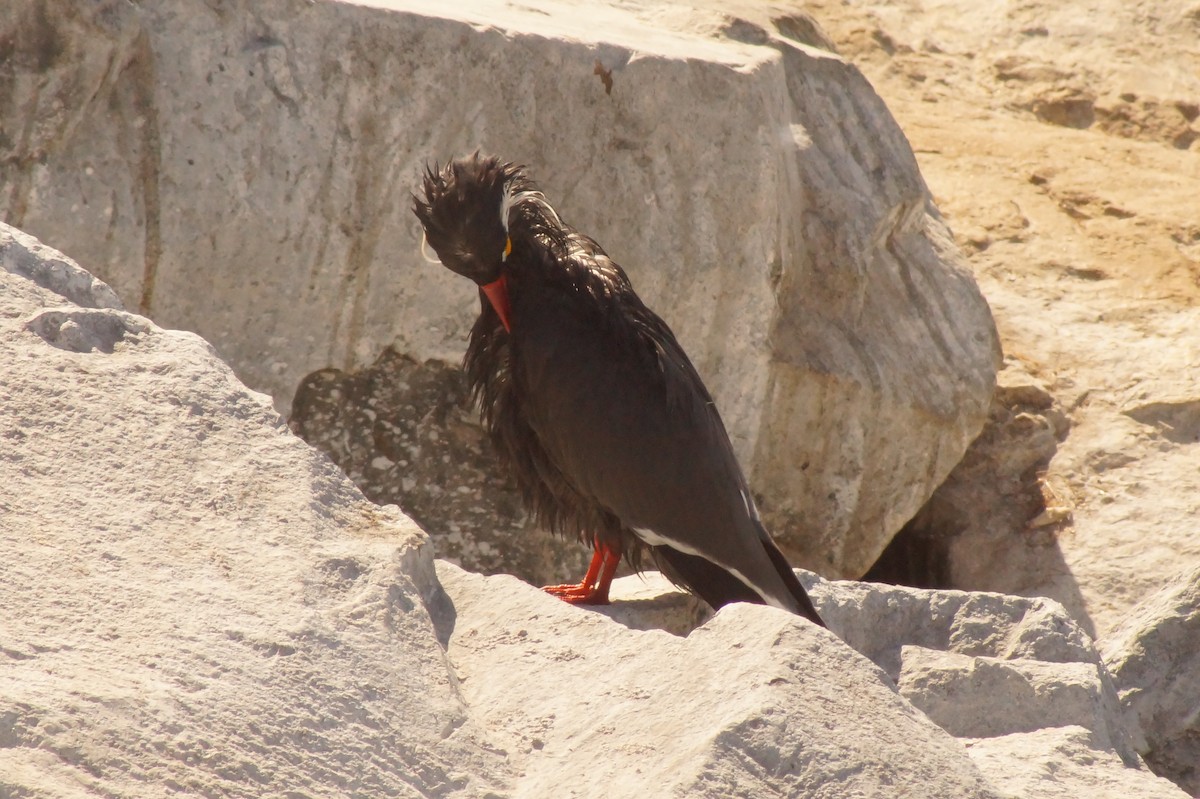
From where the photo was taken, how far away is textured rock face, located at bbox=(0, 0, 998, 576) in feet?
14.9

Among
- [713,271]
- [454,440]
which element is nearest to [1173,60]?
[713,271]

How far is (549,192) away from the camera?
16.6ft

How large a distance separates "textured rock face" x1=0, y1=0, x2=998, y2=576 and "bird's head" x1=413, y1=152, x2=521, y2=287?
0.72m

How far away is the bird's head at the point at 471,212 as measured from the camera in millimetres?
4117

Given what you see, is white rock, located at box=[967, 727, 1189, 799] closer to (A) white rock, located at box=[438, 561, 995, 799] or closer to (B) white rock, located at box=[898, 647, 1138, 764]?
(B) white rock, located at box=[898, 647, 1138, 764]

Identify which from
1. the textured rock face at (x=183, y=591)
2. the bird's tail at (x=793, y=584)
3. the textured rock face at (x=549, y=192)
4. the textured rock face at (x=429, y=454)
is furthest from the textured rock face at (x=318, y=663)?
the textured rock face at (x=429, y=454)

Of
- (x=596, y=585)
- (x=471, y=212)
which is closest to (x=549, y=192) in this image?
(x=471, y=212)

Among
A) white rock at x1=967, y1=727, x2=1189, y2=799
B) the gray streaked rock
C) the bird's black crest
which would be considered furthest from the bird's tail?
the bird's black crest

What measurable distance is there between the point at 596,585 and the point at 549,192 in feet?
4.79

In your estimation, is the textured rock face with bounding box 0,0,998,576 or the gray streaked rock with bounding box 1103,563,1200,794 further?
the textured rock face with bounding box 0,0,998,576

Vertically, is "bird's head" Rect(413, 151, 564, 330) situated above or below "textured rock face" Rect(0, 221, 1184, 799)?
above

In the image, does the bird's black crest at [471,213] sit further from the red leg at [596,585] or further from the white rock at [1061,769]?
the white rock at [1061,769]

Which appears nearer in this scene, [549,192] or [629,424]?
[629,424]

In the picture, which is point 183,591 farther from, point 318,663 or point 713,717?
point 713,717
